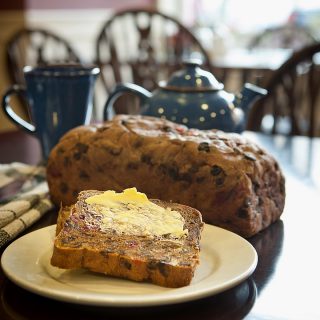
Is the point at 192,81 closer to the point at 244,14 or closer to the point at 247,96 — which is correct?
the point at 247,96

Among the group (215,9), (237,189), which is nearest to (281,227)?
(237,189)

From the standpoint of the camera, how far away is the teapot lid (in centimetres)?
110

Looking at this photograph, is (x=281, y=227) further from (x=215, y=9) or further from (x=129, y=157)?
(x=215, y=9)

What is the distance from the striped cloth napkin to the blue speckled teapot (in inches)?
7.2

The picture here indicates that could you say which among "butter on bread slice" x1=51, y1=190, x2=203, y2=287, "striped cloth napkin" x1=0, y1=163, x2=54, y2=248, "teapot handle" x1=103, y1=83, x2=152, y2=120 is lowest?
"striped cloth napkin" x1=0, y1=163, x2=54, y2=248

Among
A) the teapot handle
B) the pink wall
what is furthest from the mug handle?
the pink wall

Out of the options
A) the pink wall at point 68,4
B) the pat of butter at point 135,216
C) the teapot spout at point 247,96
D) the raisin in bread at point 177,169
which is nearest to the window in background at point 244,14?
the pink wall at point 68,4

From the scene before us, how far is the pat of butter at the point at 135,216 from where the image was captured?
0.65 meters

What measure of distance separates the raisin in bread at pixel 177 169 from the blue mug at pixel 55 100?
0.22 meters

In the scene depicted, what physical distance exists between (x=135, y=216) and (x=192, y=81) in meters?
0.49

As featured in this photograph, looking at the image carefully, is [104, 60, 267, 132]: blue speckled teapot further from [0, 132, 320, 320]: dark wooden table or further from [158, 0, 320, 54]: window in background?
[158, 0, 320, 54]: window in background

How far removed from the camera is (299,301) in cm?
61

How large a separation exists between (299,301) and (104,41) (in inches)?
70.5

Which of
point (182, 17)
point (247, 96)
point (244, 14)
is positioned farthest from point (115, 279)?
point (182, 17)
